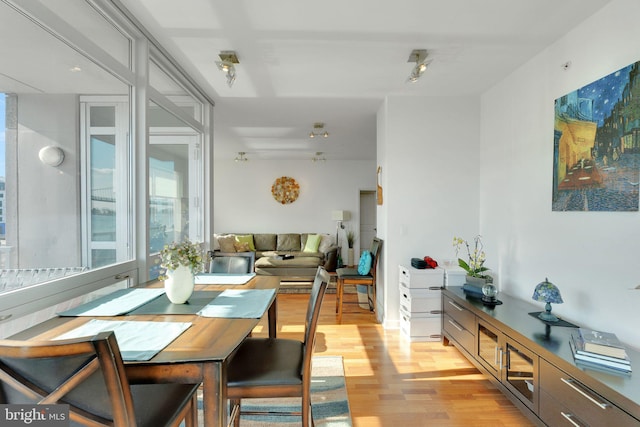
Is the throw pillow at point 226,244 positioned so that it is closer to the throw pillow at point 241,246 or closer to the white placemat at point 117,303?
the throw pillow at point 241,246

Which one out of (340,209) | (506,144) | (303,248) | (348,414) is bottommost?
(348,414)

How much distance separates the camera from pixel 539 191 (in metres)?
2.59

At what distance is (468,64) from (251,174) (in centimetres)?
564

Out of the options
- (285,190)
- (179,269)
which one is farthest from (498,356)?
(285,190)

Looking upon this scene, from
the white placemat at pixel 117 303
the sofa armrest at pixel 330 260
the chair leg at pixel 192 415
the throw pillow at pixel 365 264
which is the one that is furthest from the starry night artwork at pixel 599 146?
the sofa armrest at pixel 330 260

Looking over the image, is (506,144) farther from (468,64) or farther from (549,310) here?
(549,310)

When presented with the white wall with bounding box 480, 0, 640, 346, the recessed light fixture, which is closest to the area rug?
the white wall with bounding box 480, 0, 640, 346

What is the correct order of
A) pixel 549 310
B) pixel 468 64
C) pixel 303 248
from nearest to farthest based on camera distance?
pixel 549 310
pixel 468 64
pixel 303 248

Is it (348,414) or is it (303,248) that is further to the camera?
(303,248)

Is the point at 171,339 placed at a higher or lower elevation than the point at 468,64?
lower

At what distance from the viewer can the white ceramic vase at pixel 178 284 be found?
1.69 m

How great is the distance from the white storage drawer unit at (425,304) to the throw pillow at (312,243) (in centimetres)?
372

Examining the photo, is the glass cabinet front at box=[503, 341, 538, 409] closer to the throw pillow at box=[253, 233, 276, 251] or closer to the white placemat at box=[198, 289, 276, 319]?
the white placemat at box=[198, 289, 276, 319]

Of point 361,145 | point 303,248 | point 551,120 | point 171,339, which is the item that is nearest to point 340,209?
point 303,248
